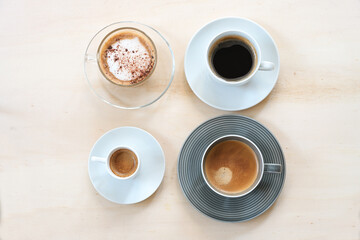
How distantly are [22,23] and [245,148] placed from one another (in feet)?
3.30

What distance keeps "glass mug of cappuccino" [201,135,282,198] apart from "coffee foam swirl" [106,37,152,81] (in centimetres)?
39

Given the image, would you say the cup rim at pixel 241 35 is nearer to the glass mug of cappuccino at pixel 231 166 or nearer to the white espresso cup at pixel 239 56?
the white espresso cup at pixel 239 56

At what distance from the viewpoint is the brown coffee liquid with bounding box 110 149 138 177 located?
1.19 m

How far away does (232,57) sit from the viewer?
112 cm

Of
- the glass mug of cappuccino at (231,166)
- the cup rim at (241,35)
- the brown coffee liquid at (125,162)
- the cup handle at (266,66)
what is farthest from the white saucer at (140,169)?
the cup handle at (266,66)

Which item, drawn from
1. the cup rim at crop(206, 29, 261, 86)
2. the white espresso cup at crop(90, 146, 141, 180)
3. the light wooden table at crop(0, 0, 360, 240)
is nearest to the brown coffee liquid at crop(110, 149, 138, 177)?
the white espresso cup at crop(90, 146, 141, 180)

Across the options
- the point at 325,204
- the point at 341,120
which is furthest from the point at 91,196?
the point at 341,120

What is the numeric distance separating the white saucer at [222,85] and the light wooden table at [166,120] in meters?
0.06

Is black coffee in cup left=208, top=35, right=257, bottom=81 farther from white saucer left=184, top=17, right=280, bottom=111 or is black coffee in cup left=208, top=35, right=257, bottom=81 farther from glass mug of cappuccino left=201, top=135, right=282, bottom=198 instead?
glass mug of cappuccino left=201, top=135, right=282, bottom=198

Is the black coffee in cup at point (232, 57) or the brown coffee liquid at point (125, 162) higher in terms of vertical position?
the black coffee in cup at point (232, 57)

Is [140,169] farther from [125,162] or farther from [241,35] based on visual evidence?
[241,35]

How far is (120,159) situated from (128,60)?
14.9 inches

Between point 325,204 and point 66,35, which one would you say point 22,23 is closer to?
point 66,35

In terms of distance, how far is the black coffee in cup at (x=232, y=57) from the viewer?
3.63 ft
